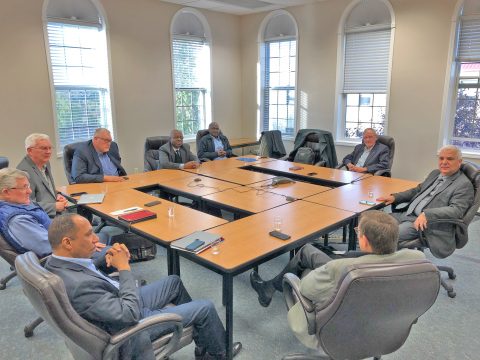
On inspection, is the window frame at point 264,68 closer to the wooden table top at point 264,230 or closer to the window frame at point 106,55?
the window frame at point 106,55

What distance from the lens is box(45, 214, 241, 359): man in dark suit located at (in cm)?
152

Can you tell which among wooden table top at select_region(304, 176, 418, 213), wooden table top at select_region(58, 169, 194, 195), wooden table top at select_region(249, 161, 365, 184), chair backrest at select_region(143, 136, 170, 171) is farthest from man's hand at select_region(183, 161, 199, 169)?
wooden table top at select_region(304, 176, 418, 213)

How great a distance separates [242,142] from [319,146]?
78.8 inches

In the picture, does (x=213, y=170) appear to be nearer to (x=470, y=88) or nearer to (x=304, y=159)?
(x=304, y=159)

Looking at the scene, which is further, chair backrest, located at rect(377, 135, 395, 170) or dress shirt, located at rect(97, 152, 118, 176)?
chair backrest, located at rect(377, 135, 395, 170)

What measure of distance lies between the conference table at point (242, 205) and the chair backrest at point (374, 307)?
589 millimetres

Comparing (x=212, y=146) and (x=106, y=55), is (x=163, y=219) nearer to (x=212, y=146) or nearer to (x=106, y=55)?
(x=212, y=146)

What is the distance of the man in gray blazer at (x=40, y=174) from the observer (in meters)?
3.11

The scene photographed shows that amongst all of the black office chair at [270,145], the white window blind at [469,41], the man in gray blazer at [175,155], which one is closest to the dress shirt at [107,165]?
the man in gray blazer at [175,155]

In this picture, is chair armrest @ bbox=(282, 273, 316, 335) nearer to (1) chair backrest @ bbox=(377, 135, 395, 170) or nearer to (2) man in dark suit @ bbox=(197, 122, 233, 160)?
(1) chair backrest @ bbox=(377, 135, 395, 170)

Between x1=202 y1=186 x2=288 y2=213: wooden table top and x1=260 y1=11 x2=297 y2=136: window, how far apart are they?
359 centimetres

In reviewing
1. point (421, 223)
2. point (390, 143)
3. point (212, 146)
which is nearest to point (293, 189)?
point (421, 223)

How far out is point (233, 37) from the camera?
710cm

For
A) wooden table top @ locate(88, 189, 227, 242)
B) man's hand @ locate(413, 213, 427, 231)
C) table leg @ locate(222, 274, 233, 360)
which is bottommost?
table leg @ locate(222, 274, 233, 360)
